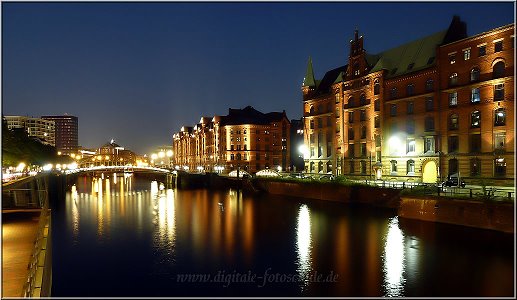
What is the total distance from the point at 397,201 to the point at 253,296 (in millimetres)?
30061

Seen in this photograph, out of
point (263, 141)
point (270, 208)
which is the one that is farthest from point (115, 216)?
point (263, 141)

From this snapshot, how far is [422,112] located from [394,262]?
114 ft

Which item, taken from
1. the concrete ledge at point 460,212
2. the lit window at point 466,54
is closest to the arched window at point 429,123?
the lit window at point 466,54

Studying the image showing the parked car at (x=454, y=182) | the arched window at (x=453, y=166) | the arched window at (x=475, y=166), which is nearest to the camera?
the parked car at (x=454, y=182)

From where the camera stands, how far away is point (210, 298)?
24297 mm

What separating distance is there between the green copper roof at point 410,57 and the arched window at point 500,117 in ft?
41.7

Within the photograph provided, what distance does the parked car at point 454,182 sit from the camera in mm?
48625

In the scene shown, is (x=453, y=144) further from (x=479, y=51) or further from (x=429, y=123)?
(x=479, y=51)

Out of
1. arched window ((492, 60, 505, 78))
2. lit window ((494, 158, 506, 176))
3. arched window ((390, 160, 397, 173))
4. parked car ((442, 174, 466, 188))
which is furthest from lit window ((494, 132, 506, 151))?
arched window ((390, 160, 397, 173))

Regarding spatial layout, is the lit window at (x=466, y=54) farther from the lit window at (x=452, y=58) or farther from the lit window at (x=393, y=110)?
the lit window at (x=393, y=110)

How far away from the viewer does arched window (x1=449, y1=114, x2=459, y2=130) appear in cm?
5440

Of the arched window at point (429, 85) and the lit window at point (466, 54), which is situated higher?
the lit window at point (466, 54)

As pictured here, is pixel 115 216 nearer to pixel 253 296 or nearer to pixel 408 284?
pixel 253 296

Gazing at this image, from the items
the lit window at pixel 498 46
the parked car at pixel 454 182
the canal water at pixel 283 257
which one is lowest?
the canal water at pixel 283 257
